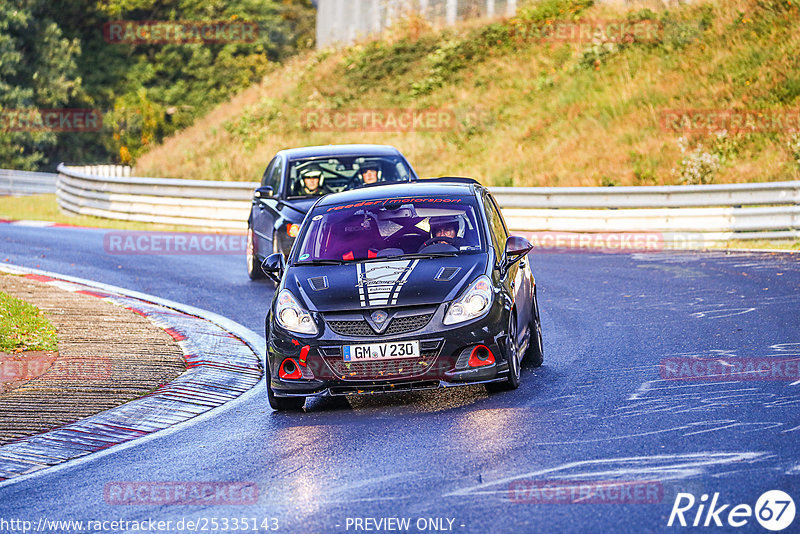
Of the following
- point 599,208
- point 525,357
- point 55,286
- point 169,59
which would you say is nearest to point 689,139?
Result: point 599,208

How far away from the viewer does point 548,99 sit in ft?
111

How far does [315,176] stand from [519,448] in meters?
9.56

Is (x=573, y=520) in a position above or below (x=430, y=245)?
below

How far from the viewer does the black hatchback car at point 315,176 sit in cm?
1605

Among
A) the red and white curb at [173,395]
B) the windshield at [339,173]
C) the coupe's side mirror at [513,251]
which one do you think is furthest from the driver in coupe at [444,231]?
the windshield at [339,173]

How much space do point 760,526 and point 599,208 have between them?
658 inches

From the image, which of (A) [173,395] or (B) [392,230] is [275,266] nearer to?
(B) [392,230]

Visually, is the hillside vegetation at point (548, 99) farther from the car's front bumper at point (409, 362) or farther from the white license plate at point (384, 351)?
the white license plate at point (384, 351)

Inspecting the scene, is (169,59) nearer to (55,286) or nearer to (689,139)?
(689,139)

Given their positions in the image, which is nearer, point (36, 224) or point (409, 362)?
point (409, 362)

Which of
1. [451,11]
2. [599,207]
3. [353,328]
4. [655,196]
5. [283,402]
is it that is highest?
[451,11]

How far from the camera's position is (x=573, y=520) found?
577 centimetres

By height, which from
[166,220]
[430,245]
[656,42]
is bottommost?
[166,220]

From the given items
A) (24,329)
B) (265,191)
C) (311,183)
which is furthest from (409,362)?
(311,183)
